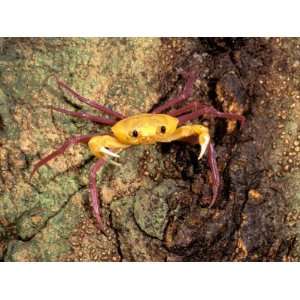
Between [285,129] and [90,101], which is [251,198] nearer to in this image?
[285,129]

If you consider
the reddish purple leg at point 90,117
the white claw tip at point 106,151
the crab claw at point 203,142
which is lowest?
the white claw tip at point 106,151

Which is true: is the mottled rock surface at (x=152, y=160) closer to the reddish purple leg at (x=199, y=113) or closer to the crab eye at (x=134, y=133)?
the reddish purple leg at (x=199, y=113)

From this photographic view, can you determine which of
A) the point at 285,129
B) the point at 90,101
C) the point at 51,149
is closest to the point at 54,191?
the point at 51,149

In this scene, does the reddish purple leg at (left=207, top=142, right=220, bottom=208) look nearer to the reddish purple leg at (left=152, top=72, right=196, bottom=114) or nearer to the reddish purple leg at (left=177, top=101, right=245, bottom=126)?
the reddish purple leg at (left=177, top=101, right=245, bottom=126)

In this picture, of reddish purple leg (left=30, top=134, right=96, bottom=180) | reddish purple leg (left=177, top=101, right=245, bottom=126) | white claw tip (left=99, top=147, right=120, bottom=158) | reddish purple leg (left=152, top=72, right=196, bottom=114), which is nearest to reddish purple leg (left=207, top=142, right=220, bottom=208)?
reddish purple leg (left=177, top=101, right=245, bottom=126)

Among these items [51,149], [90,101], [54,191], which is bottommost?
[54,191]

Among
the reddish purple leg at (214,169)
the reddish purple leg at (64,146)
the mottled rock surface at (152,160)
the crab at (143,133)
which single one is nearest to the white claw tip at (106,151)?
the crab at (143,133)

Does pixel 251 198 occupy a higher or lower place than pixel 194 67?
Answer: lower
